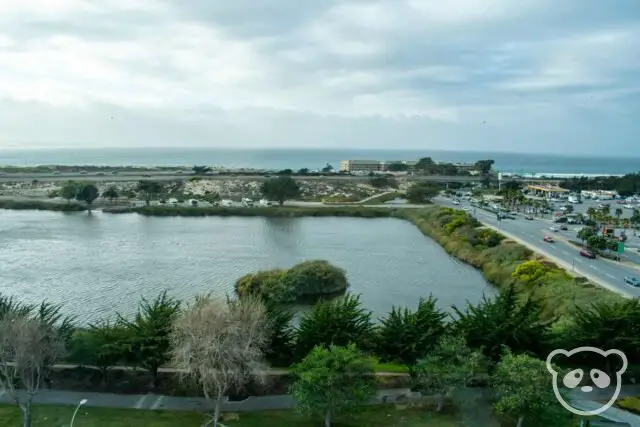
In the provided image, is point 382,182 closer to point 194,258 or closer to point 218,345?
point 194,258

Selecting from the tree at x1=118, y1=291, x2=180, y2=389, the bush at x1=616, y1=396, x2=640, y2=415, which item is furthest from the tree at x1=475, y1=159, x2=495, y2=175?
the tree at x1=118, y1=291, x2=180, y2=389

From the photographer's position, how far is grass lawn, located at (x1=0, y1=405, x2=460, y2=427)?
15.4m

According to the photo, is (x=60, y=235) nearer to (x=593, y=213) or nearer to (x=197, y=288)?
(x=197, y=288)

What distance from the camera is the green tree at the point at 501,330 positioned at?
1847 cm

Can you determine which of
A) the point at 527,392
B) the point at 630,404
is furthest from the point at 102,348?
the point at 630,404

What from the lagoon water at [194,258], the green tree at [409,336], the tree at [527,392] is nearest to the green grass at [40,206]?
the lagoon water at [194,258]

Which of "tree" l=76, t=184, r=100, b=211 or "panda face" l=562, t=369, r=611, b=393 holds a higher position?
"tree" l=76, t=184, r=100, b=211

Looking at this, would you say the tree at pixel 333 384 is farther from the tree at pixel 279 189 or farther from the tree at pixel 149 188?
the tree at pixel 149 188

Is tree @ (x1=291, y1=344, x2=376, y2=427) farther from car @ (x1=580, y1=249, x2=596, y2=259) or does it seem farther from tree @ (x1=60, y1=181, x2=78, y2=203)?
tree @ (x1=60, y1=181, x2=78, y2=203)

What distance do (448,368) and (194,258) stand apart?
29884mm

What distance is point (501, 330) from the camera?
728 inches

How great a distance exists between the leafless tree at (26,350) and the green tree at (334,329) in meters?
7.35

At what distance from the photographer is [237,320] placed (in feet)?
51.5

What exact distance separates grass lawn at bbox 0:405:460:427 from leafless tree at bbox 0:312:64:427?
617 millimetres
